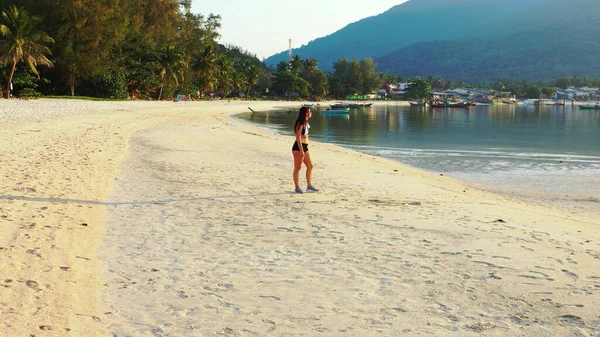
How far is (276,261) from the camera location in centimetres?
609

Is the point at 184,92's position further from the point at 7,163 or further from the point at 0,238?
the point at 0,238

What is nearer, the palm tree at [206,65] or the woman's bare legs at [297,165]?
Answer: the woman's bare legs at [297,165]

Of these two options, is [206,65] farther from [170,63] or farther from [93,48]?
[93,48]

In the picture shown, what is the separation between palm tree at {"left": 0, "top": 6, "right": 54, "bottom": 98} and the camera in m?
45.3

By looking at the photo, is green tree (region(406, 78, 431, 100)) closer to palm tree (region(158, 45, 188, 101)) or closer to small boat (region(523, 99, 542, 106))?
small boat (region(523, 99, 542, 106))

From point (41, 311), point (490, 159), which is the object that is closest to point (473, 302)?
point (41, 311)

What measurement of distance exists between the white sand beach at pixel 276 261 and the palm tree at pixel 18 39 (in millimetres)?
40283

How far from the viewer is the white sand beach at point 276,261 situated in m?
4.45

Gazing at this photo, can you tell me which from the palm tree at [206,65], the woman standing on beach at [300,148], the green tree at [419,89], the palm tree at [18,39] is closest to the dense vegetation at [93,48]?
the palm tree at [18,39]

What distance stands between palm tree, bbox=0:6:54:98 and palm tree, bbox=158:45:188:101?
1903 centimetres

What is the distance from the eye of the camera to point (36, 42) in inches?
1911

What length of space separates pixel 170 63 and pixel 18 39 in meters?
23.2

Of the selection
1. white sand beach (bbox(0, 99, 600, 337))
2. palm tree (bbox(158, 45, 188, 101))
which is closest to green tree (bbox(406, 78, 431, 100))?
palm tree (bbox(158, 45, 188, 101))

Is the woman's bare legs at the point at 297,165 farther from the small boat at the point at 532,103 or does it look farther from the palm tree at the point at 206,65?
the small boat at the point at 532,103
